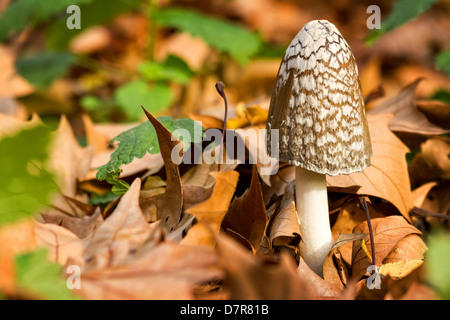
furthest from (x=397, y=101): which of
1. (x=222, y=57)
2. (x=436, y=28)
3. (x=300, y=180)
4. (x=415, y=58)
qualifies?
(x=436, y=28)

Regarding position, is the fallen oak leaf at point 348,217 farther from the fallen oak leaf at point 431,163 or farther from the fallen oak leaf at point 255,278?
the fallen oak leaf at point 255,278

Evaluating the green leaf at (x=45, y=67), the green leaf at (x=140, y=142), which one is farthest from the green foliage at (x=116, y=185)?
the green leaf at (x=45, y=67)

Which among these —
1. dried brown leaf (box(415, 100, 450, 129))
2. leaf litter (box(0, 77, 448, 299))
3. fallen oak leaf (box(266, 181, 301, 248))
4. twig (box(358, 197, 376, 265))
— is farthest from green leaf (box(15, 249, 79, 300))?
dried brown leaf (box(415, 100, 450, 129))

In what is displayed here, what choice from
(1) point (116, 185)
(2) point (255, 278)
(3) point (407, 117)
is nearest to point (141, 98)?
(1) point (116, 185)

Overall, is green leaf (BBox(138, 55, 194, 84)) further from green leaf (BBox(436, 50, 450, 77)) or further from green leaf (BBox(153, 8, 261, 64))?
green leaf (BBox(436, 50, 450, 77))

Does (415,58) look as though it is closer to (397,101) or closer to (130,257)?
(397,101)

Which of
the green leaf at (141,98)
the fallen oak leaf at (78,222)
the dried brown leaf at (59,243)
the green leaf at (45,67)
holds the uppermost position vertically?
the green leaf at (45,67)
